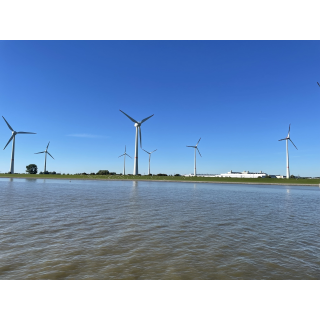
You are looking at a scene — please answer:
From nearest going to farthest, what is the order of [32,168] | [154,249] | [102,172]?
[154,249] < [102,172] < [32,168]

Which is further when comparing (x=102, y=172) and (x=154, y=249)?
(x=102, y=172)

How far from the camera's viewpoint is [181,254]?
861 cm

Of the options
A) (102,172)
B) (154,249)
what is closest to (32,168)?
(102,172)

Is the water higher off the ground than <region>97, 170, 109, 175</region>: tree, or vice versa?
<region>97, 170, 109, 175</region>: tree

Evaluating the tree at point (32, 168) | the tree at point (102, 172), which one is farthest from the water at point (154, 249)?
the tree at point (32, 168)

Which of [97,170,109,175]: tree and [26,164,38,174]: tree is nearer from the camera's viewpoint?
[97,170,109,175]: tree

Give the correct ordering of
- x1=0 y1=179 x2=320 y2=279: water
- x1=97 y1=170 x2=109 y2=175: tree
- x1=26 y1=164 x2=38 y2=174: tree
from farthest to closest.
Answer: x1=26 y1=164 x2=38 y2=174: tree → x1=97 y1=170 x2=109 y2=175: tree → x1=0 y1=179 x2=320 y2=279: water

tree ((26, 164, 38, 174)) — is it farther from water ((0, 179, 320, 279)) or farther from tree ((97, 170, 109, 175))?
water ((0, 179, 320, 279))

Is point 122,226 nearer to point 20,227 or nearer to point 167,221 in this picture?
point 167,221

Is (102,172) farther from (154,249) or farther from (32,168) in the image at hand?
(154,249)

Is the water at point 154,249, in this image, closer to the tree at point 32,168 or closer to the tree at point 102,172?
the tree at point 102,172

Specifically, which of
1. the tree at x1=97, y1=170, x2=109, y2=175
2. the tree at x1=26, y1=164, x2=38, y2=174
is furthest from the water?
the tree at x1=26, y1=164, x2=38, y2=174
